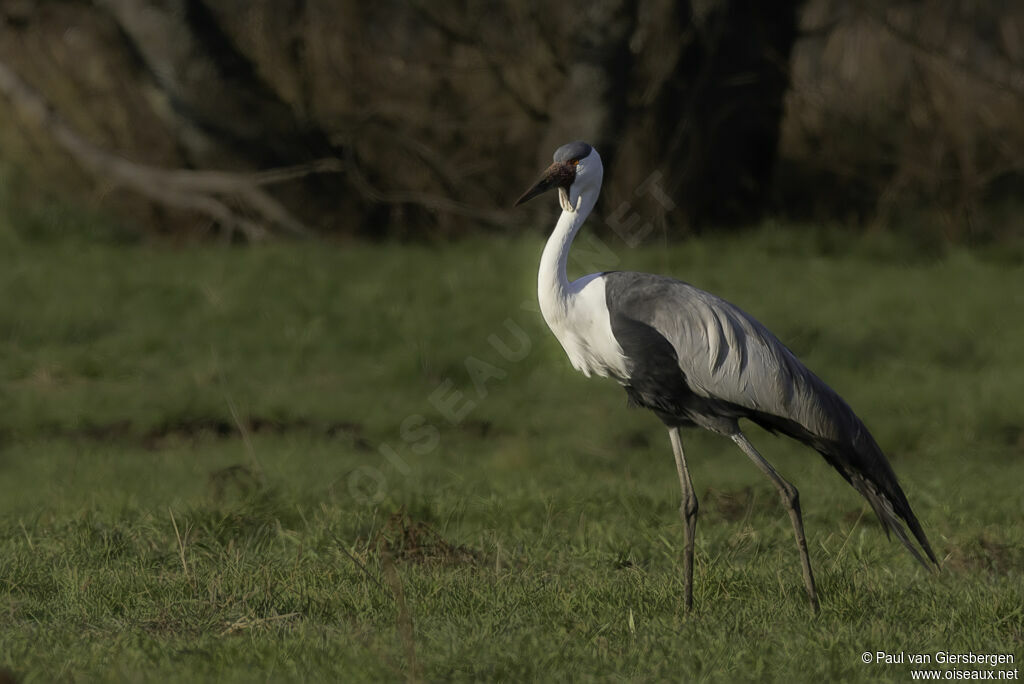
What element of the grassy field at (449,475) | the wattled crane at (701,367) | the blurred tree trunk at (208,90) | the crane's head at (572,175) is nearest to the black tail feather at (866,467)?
the wattled crane at (701,367)

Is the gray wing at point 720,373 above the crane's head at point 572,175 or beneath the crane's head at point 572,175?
beneath

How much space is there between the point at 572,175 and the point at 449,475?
237 centimetres

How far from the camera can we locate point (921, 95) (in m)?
12.3

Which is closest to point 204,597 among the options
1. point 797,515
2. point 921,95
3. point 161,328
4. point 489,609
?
point 489,609

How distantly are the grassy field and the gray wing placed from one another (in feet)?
1.64

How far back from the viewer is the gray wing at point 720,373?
525cm

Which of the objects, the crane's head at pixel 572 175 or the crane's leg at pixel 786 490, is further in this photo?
the crane's head at pixel 572 175

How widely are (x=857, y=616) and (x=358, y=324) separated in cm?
544

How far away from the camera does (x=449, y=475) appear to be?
24.6ft

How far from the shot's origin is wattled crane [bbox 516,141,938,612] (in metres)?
5.25

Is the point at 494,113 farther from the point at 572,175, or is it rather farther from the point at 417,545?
the point at 417,545

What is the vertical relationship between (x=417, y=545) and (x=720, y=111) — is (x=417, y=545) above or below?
below

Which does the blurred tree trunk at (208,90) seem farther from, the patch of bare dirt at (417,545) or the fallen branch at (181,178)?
the patch of bare dirt at (417,545)

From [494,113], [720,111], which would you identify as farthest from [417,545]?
[494,113]
